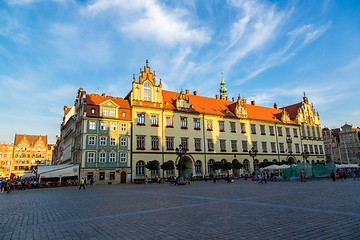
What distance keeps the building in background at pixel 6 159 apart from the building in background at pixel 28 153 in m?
6.01

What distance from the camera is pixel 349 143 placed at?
86938mm

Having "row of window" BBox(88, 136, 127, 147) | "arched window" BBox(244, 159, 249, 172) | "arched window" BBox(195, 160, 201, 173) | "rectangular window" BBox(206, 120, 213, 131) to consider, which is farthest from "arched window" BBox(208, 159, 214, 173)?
"row of window" BBox(88, 136, 127, 147)

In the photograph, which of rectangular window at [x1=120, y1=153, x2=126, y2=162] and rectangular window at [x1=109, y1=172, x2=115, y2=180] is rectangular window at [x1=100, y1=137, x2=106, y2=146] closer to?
rectangular window at [x1=120, y1=153, x2=126, y2=162]

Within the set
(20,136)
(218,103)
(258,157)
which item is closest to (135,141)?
(218,103)

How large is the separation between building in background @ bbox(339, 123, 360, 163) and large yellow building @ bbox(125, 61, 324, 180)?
2757 centimetres

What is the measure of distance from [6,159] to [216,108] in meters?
110

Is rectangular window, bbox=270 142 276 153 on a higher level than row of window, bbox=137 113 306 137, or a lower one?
lower

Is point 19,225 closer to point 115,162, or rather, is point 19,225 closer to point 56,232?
point 56,232

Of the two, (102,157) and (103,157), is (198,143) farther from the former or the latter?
(102,157)

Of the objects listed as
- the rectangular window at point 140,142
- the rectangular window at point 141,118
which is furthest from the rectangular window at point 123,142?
the rectangular window at point 141,118

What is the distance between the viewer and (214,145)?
50938 millimetres

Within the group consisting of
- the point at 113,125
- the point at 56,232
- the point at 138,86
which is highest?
the point at 138,86

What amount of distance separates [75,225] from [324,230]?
8.16 meters

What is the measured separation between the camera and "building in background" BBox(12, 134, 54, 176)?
110 metres
